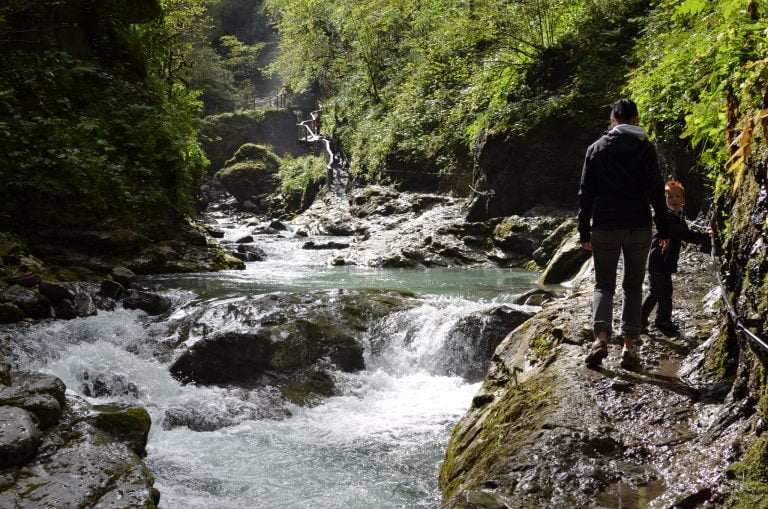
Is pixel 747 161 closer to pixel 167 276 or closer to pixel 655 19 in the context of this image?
pixel 167 276

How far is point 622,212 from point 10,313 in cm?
792

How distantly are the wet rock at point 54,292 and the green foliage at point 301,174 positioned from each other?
20.3 m

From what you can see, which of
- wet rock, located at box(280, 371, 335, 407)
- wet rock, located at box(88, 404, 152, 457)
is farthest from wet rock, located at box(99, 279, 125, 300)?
wet rock, located at box(88, 404, 152, 457)

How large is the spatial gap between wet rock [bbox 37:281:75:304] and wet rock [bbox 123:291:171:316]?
0.92m

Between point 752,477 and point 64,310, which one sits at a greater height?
point 752,477

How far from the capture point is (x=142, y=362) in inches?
299

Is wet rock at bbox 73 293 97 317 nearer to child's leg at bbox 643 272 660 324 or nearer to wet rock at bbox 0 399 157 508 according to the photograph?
wet rock at bbox 0 399 157 508

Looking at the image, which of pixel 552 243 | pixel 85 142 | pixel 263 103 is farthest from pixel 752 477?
pixel 263 103

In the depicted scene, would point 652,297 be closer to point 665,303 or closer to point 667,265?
point 665,303

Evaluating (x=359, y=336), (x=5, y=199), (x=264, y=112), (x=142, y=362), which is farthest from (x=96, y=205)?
(x=264, y=112)

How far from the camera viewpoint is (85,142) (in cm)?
1299

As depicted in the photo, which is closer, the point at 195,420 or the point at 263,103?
the point at 195,420

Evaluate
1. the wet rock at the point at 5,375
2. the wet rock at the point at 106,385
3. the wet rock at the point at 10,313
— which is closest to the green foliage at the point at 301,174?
the wet rock at the point at 10,313

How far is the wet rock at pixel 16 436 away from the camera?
4.12 m
